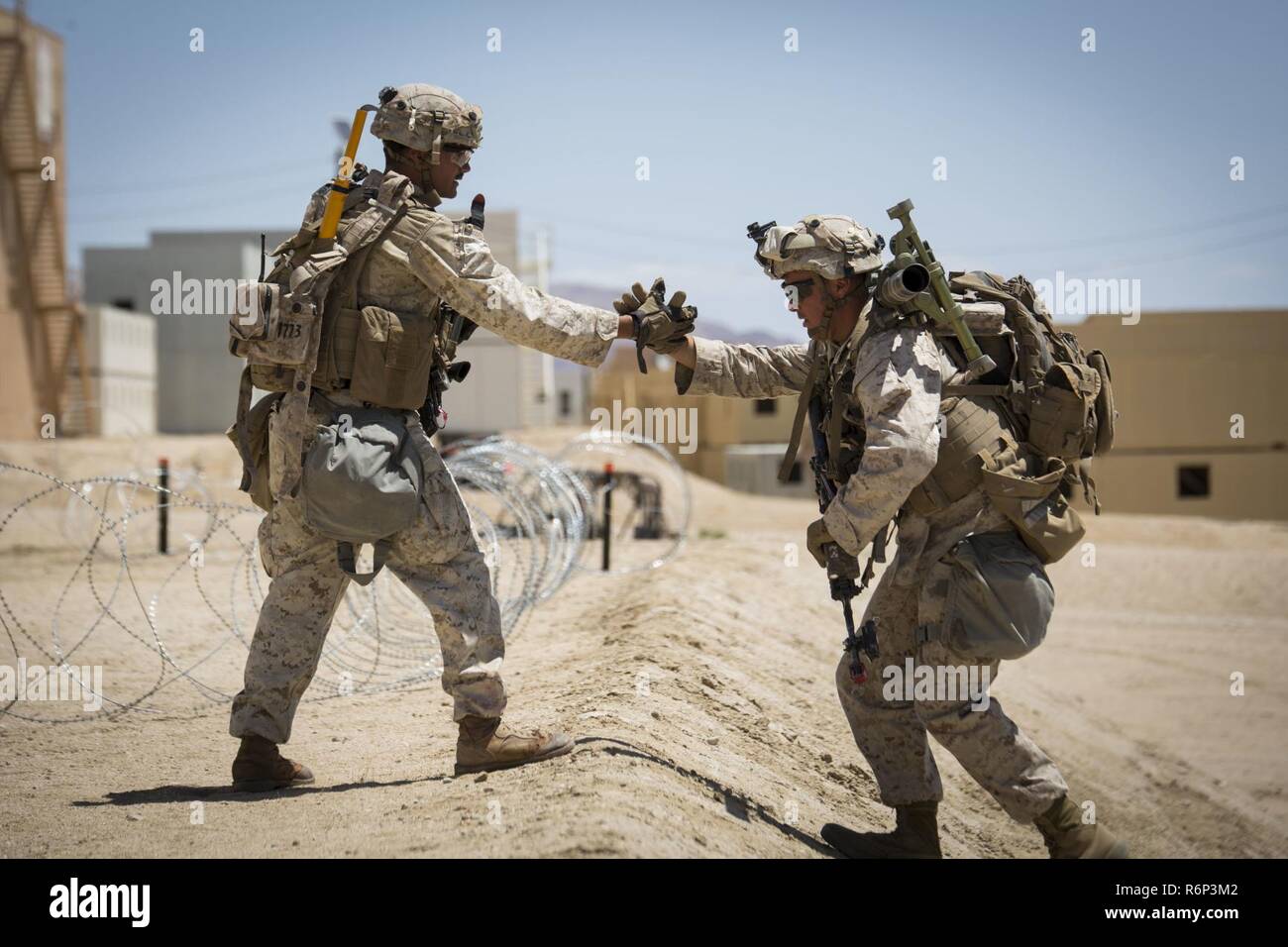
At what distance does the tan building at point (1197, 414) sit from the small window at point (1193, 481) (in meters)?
0.02

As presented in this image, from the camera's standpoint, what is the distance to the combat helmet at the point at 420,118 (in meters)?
4.34

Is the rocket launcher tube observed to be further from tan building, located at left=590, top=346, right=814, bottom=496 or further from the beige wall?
the beige wall

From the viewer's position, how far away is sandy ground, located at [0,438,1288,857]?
159 inches

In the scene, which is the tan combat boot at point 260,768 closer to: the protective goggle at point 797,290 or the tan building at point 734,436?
the protective goggle at point 797,290

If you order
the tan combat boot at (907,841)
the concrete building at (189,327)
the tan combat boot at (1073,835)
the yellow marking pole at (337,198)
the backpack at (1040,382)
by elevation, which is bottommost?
the tan combat boot at (907,841)

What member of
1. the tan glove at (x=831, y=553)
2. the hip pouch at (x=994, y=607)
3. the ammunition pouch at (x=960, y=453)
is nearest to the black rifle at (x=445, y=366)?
the tan glove at (x=831, y=553)

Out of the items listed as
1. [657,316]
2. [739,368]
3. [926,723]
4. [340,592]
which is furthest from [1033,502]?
[340,592]

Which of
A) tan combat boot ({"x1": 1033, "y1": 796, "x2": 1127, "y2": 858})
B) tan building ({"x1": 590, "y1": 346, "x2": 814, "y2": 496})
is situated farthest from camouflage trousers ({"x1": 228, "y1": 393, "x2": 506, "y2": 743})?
tan building ({"x1": 590, "y1": 346, "x2": 814, "y2": 496})

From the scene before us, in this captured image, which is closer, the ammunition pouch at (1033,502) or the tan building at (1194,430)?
the ammunition pouch at (1033,502)

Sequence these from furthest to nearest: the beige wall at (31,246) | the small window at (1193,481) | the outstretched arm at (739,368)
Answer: the small window at (1193,481), the beige wall at (31,246), the outstretched arm at (739,368)

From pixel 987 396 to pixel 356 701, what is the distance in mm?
3987

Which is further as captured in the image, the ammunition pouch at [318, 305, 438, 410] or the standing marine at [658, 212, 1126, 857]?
the ammunition pouch at [318, 305, 438, 410]
